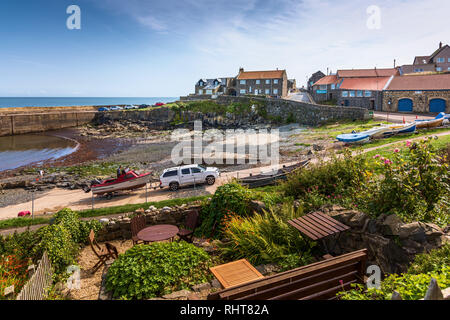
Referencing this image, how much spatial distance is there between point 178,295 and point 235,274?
122cm

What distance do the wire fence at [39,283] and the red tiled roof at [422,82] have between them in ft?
147

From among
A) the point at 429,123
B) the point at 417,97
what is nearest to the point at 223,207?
the point at 429,123

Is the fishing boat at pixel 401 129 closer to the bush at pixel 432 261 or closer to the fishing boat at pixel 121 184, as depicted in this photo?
the fishing boat at pixel 121 184

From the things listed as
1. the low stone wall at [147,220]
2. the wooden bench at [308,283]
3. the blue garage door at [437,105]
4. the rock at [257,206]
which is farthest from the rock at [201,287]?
the blue garage door at [437,105]

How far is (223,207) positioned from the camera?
9.88m

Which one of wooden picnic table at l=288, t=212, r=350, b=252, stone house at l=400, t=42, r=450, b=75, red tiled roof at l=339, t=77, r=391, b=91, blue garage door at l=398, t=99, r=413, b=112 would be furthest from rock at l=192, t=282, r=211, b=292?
stone house at l=400, t=42, r=450, b=75

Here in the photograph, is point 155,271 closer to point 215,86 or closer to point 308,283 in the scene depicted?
point 308,283

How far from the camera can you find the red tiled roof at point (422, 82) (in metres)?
36.5

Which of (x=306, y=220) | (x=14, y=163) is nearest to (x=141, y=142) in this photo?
(x=14, y=163)

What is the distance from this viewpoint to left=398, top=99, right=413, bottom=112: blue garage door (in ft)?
126

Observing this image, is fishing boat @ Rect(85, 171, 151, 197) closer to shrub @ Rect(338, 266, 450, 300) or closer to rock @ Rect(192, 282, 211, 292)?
rock @ Rect(192, 282, 211, 292)

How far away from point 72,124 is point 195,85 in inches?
1501
